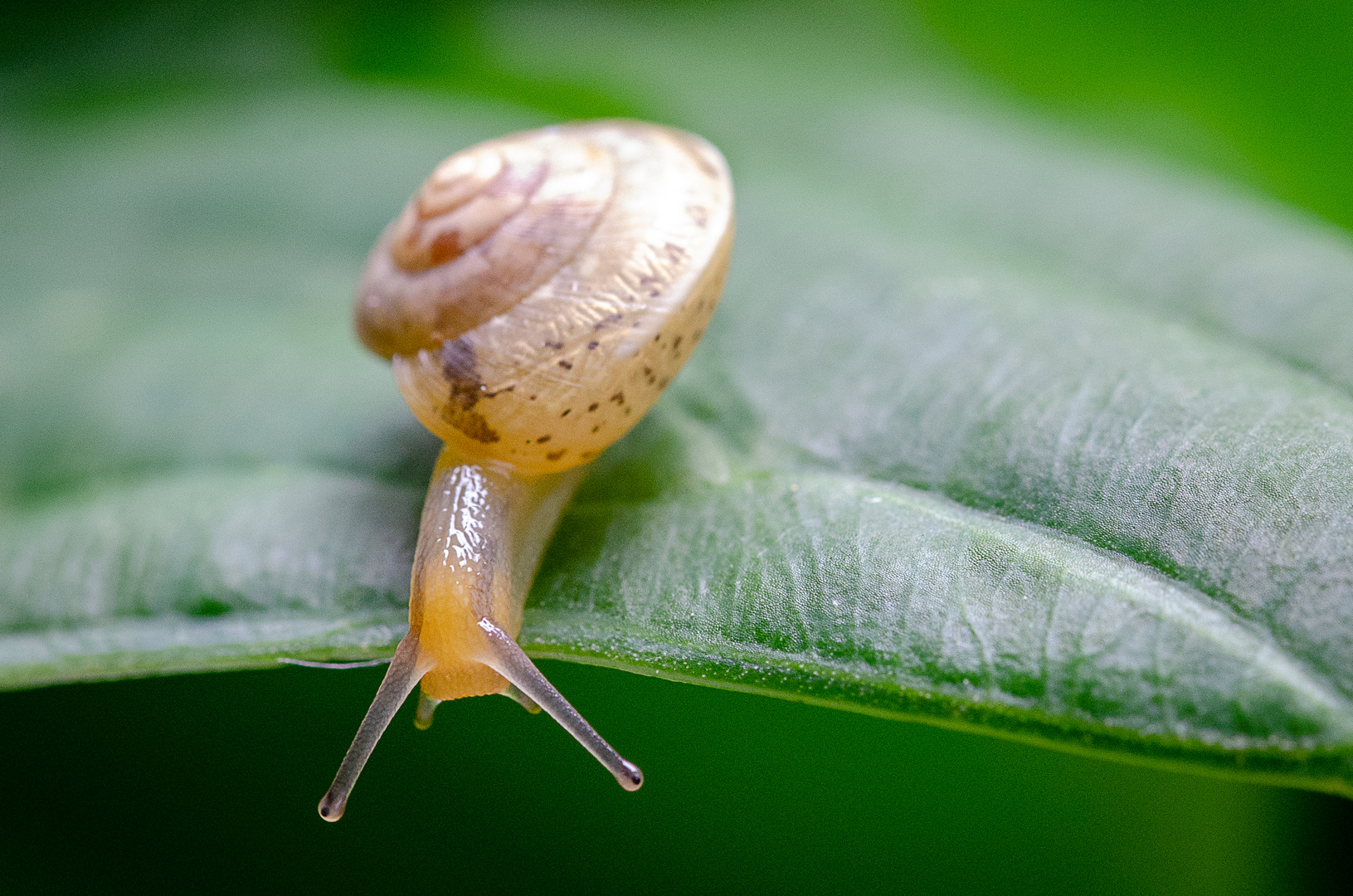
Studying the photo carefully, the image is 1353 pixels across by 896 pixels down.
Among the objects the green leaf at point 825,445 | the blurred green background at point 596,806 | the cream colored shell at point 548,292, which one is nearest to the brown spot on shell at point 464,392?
the cream colored shell at point 548,292

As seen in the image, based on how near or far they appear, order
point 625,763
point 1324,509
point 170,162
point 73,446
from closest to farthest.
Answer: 1. point 1324,509
2. point 625,763
3. point 73,446
4. point 170,162

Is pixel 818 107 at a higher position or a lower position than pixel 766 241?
higher

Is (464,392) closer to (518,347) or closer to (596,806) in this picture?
(518,347)

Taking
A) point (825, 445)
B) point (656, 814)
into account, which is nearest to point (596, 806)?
point (656, 814)

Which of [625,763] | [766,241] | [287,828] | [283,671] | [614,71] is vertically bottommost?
[287,828]

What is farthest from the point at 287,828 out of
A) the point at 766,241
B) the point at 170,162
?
the point at 170,162

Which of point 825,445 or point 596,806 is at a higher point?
point 825,445

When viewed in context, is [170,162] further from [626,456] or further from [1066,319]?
[1066,319]
